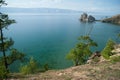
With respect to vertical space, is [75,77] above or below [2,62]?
above

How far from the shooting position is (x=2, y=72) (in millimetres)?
21516

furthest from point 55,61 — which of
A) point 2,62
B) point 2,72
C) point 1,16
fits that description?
point 2,72

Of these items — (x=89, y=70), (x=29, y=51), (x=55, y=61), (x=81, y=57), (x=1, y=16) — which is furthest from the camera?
(x=29, y=51)

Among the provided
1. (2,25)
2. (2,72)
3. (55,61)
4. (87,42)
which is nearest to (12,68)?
(55,61)

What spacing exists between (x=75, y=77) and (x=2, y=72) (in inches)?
286

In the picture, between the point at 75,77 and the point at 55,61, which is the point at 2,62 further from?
the point at 55,61

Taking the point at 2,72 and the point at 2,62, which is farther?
the point at 2,62

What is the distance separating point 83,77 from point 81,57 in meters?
38.4

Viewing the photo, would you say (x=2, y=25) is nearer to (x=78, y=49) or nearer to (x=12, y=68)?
(x=78, y=49)

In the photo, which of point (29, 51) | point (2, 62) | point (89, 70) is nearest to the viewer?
point (89, 70)

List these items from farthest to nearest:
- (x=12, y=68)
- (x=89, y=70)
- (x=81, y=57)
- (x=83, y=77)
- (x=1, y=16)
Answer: (x=12, y=68)
(x=81, y=57)
(x=1, y=16)
(x=89, y=70)
(x=83, y=77)

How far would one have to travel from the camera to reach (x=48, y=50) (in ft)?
320

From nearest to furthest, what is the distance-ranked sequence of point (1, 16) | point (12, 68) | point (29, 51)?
1. point (1, 16)
2. point (12, 68)
3. point (29, 51)

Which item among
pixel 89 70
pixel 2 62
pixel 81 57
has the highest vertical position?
pixel 89 70
